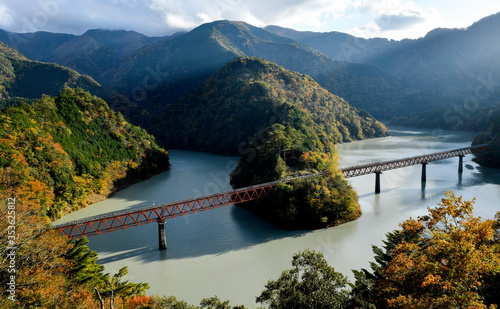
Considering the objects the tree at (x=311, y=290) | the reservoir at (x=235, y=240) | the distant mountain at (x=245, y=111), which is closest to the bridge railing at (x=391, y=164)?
the reservoir at (x=235, y=240)

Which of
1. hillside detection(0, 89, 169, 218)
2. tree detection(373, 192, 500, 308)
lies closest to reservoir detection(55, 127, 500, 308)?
hillside detection(0, 89, 169, 218)

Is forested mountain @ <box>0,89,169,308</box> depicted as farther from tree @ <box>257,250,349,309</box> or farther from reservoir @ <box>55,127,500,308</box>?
tree @ <box>257,250,349,309</box>

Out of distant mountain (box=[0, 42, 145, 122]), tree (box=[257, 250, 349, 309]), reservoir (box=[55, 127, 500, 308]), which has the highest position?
distant mountain (box=[0, 42, 145, 122])

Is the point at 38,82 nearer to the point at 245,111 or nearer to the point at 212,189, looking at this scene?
the point at 245,111

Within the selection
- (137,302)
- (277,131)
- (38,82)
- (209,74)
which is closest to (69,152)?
A: (277,131)

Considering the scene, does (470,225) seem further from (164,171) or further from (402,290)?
(164,171)
